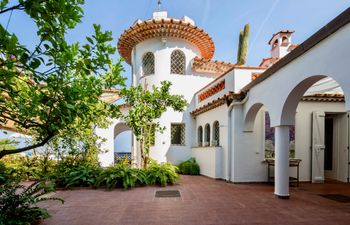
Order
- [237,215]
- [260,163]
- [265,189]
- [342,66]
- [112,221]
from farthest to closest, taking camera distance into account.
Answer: [260,163] → [265,189] → [237,215] → [112,221] → [342,66]

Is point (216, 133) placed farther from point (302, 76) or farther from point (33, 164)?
point (33, 164)

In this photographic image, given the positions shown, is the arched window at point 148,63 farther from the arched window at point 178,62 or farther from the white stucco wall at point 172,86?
the arched window at point 178,62

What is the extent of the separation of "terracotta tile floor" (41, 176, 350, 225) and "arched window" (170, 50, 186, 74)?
744 cm

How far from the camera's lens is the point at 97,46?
2.44m

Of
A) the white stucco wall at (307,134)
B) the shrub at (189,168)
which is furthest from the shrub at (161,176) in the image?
the white stucco wall at (307,134)

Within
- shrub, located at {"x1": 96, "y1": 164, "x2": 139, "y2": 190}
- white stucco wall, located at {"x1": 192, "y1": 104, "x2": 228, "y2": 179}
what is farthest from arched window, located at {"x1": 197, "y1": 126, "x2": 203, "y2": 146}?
shrub, located at {"x1": 96, "y1": 164, "x2": 139, "y2": 190}

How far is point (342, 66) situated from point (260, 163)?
5470 millimetres

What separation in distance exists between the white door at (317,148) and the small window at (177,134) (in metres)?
6.27

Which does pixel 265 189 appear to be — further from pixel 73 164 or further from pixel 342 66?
pixel 73 164

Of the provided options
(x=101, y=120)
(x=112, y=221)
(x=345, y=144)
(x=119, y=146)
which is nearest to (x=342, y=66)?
(x=112, y=221)

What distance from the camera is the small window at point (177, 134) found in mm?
12711

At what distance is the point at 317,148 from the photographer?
356 inches

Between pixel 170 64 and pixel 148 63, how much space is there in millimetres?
1499

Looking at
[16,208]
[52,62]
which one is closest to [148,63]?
[16,208]
